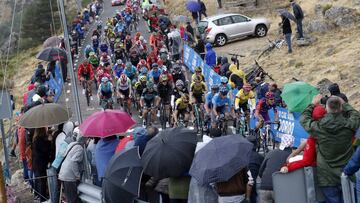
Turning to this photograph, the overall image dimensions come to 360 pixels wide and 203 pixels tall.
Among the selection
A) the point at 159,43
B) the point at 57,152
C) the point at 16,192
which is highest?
the point at 159,43

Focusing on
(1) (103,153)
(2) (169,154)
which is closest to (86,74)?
(1) (103,153)

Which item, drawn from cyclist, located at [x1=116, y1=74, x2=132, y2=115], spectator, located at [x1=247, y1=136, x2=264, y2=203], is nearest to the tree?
cyclist, located at [x1=116, y1=74, x2=132, y2=115]

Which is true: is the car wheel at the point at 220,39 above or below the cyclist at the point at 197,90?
above

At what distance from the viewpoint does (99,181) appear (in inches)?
473

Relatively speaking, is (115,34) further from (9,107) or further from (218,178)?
(218,178)

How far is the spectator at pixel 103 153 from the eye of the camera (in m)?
11.4

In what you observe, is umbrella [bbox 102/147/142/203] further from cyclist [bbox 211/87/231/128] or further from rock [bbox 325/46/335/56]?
rock [bbox 325/46/335/56]

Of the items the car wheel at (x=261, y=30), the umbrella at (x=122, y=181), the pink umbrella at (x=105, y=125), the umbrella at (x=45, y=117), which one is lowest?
the umbrella at (x=122, y=181)

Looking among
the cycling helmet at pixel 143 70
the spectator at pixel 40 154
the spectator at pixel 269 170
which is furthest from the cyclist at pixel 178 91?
the spectator at pixel 269 170

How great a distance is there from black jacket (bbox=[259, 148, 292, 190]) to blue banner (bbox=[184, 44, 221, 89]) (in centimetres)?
1499

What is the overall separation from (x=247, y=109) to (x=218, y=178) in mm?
10257

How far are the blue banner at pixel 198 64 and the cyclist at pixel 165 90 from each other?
2156 millimetres

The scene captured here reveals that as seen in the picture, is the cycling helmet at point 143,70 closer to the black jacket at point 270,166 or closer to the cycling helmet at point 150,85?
the cycling helmet at point 150,85

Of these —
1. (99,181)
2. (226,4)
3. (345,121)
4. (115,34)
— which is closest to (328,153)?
(345,121)
